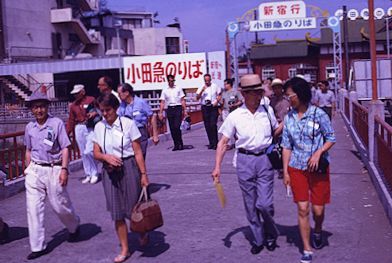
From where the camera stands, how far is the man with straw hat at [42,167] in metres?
5.93

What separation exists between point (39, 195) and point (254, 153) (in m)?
2.19

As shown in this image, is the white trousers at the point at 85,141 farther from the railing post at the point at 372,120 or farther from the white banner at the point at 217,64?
the white banner at the point at 217,64

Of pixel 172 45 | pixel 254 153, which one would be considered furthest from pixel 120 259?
pixel 172 45

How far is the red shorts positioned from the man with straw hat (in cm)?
229

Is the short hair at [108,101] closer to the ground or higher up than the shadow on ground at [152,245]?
higher up

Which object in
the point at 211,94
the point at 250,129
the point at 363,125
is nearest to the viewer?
A: the point at 250,129

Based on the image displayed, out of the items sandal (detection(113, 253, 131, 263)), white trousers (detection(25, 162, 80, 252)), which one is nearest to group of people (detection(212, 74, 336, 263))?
sandal (detection(113, 253, 131, 263))

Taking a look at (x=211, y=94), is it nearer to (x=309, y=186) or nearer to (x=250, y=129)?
(x=250, y=129)

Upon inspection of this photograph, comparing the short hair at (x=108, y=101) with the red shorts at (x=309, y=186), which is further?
the short hair at (x=108, y=101)

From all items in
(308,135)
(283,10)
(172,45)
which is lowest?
(308,135)

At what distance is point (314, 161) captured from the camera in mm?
5180

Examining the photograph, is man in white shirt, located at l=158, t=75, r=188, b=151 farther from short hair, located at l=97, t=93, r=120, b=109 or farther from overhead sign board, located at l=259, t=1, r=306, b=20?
overhead sign board, located at l=259, t=1, r=306, b=20

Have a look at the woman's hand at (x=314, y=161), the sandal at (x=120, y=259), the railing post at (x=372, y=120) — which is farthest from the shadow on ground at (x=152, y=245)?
the railing post at (x=372, y=120)

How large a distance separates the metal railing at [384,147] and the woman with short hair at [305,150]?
230cm
